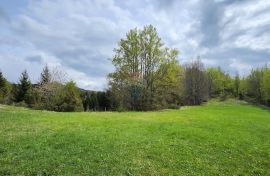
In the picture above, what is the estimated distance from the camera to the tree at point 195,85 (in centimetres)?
8000

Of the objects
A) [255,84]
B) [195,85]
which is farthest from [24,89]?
[255,84]

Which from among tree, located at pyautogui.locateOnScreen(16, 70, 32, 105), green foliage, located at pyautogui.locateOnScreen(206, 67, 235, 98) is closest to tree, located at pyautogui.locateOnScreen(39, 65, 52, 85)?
tree, located at pyautogui.locateOnScreen(16, 70, 32, 105)

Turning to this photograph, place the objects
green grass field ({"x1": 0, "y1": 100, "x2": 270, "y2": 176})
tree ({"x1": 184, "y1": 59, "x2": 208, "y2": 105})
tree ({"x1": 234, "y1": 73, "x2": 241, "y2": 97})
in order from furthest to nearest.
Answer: tree ({"x1": 234, "y1": 73, "x2": 241, "y2": 97})
tree ({"x1": 184, "y1": 59, "x2": 208, "y2": 105})
green grass field ({"x1": 0, "y1": 100, "x2": 270, "y2": 176})

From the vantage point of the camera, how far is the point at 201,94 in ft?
267

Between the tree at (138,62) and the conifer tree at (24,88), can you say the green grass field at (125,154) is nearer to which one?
the tree at (138,62)

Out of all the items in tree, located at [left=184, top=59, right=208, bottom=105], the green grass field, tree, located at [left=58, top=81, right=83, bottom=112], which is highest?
tree, located at [left=184, top=59, right=208, bottom=105]

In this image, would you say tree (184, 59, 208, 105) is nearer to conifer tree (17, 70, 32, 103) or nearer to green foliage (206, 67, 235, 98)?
green foliage (206, 67, 235, 98)

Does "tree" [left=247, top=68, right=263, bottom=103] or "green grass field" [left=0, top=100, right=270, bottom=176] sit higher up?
"tree" [left=247, top=68, right=263, bottom=103]

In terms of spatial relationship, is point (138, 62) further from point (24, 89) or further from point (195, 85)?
point (195, 85)

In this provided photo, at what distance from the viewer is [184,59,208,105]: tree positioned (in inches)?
3150

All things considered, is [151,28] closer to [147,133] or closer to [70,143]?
[147,133]

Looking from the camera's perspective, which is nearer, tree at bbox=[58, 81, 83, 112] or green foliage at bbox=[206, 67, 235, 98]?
tree at bbox=[58, 81, 83, 112]

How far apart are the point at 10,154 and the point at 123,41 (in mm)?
37617

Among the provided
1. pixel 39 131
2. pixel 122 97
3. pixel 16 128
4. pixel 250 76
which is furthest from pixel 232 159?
pixel 250 76
